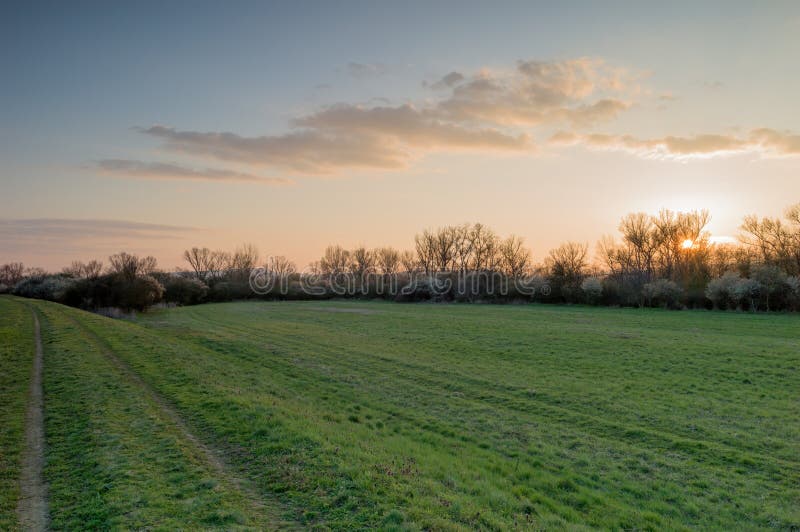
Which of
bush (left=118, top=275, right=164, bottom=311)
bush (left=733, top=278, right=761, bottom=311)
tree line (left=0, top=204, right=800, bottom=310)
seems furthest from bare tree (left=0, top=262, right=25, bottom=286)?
bush (left=733, top=278, right=761, bottom=311)

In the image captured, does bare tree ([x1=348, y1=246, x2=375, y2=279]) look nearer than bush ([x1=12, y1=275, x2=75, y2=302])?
No

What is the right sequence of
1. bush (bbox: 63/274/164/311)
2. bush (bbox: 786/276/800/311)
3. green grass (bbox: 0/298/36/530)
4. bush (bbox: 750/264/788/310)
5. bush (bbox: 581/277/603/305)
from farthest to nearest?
1. bush (bbox: 581/277/603/305)
2. bush (bbox: 63/274/164/311)
3. bush (bbox: 750/264/788/310)
4. bush (bbox: 786/276/800/311)
5. green grass (bbox: 0/298/36/530)

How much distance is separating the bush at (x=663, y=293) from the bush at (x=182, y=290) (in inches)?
2778

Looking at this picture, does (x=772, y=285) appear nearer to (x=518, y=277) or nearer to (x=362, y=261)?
(x=518, y=277)

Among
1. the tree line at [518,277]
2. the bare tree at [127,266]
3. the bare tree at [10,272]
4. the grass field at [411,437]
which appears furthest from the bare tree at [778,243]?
the bare tree at [10,272]

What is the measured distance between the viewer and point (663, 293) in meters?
56.8

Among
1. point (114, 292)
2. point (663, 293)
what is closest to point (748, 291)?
point (663, 293)

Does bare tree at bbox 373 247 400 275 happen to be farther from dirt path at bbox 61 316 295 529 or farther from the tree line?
dirt path at bbox 61 316 295 529

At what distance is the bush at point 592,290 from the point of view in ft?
211

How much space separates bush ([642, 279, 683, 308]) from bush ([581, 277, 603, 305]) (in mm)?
6211

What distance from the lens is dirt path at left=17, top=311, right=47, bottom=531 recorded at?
679 centimetres

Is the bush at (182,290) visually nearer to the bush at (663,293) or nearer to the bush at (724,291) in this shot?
the bush at (663,293)

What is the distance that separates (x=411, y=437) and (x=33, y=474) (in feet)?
25.6

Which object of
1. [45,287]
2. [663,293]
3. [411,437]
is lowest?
[411,437]
